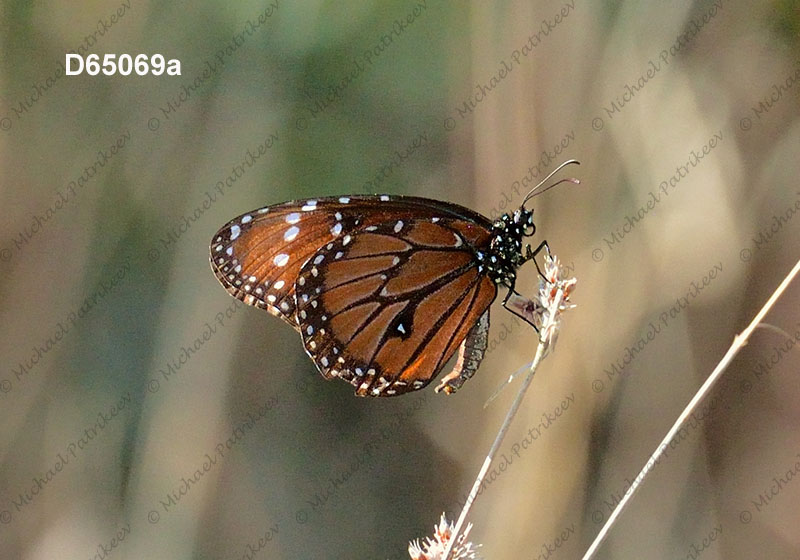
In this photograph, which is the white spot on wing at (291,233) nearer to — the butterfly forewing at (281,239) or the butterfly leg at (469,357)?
the butterfly forewing at (281,239)

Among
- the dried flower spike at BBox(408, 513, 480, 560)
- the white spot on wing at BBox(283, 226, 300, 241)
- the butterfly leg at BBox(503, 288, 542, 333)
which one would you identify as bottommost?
the dried flower spike at BBox(408, 513, 480, 560)

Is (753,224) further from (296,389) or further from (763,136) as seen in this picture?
(296,389)

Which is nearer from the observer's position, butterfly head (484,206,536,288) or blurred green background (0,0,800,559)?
butterfly head (484,206,536,288)

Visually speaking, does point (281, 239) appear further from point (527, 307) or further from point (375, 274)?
point (527, 307)

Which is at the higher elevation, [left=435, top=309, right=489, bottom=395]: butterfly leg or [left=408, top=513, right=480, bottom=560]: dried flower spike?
[left=435, top=309, right=489, bottom=395]: butterfly leg

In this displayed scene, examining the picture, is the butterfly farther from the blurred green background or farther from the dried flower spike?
the dried flower spike

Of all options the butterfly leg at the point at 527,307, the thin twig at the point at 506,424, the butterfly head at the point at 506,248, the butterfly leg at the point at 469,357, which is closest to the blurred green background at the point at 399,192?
the butterfly head at the point at 506,248

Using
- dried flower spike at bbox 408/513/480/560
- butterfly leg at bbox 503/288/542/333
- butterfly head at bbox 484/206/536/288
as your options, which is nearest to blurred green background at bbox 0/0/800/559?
butterfly head at bbox 484/206/536/288

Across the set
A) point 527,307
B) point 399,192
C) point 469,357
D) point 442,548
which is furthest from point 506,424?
point 399,192
